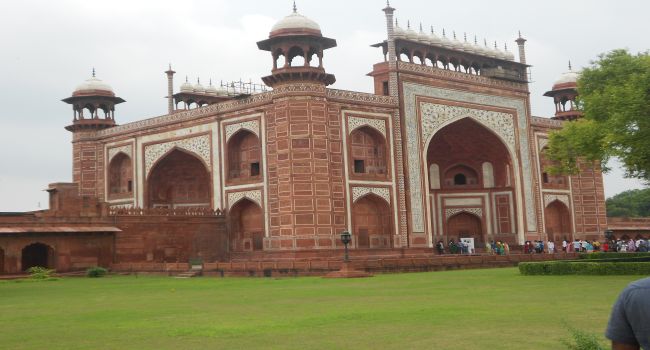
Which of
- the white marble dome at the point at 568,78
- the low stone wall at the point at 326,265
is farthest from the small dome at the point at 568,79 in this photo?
the low stone wall at the point at 326,265

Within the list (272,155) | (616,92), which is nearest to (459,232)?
(272,155)

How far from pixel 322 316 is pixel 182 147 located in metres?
21.0

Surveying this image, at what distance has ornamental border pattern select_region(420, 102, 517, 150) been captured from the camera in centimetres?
2764

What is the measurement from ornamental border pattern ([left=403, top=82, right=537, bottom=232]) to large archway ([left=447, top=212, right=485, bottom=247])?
1.98 m

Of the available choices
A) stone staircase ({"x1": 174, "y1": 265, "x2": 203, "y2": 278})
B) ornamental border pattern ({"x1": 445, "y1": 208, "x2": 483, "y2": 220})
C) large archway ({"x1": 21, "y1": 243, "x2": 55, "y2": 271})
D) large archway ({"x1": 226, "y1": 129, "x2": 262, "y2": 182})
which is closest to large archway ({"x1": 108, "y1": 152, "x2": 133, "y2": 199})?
large archway ({"x1": 226, "y1": 129, "x2": 262, "y2": 182})

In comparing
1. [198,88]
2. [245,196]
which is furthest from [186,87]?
[245,196]

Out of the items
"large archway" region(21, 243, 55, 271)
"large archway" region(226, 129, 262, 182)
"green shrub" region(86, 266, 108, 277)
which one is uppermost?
"large archway" region(226, 129, 262, 182)

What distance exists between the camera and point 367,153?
26375 millimetres

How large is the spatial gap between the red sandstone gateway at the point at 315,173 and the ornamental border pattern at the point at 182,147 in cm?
6

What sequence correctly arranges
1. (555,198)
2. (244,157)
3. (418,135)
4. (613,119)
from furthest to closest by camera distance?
(555,198) → (418,135) → (244,157) → (613,119)

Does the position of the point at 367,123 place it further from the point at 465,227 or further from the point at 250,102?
the point at 465,227

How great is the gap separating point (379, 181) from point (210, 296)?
14.6m

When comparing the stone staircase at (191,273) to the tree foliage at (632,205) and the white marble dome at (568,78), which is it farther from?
the tree foliage at (632,205)

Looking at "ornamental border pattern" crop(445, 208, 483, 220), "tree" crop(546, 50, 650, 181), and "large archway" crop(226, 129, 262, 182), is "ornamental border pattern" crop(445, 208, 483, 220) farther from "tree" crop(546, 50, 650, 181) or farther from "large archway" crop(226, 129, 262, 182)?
"tree" crop(546, 50, 650, 181)
